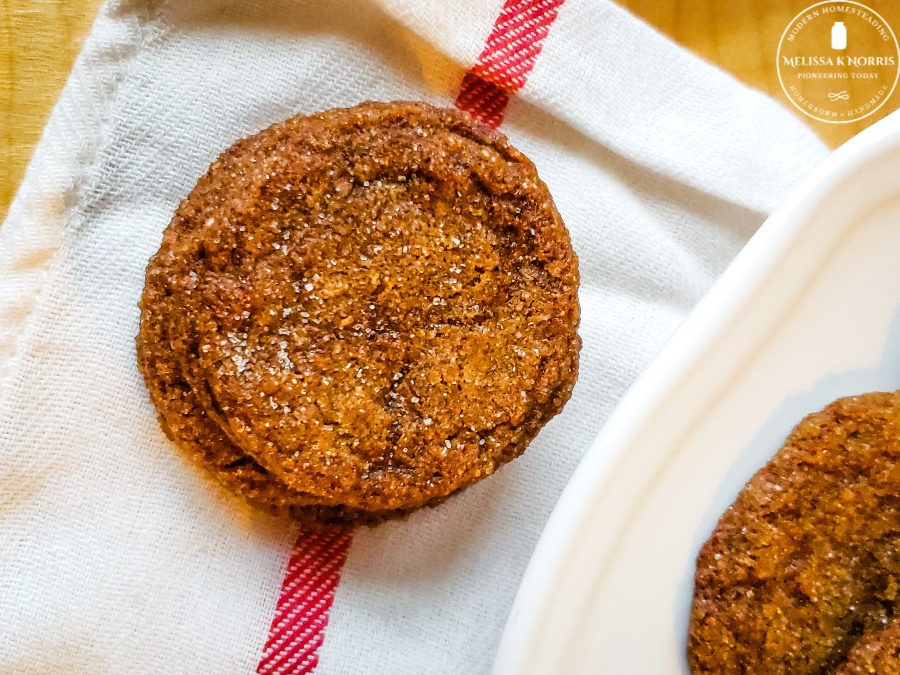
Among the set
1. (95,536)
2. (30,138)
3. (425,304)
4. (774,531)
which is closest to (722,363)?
(774,531)

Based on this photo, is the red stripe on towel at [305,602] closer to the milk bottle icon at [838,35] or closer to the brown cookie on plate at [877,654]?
the brown cookie on plate at [877,654]

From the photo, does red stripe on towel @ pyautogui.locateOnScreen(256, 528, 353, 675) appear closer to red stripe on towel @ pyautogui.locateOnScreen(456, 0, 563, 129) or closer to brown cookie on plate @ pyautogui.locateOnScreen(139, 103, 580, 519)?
brown cookie on plate @ pyautogui.locateOnScreen(139, 103, 580, 519)

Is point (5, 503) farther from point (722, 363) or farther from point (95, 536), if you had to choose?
point (722, 363)

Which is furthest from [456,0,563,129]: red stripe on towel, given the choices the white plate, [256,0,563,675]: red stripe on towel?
the white plate

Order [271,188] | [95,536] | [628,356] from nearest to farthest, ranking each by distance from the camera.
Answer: [271,188]
[95,536]
[628,356]
